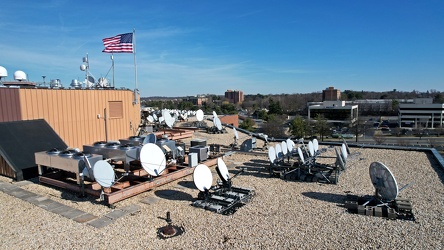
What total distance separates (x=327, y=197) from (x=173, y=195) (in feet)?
18.0

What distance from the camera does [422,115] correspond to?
245ft

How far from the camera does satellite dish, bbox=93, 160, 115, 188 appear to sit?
8794 mm

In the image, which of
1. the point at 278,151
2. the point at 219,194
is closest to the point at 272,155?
the point at 278,151

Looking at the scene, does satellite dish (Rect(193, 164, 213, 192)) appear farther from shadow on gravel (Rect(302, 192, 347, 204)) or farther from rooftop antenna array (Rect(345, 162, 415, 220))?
rooftop antenna array (Rect(345, 162, 415, 220))

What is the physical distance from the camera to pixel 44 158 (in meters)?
11.1

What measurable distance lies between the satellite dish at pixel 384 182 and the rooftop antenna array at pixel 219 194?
4.04 m

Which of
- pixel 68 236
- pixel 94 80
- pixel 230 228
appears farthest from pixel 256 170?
pixel 94 80

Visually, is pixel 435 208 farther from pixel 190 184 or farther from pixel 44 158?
pixel 44 158

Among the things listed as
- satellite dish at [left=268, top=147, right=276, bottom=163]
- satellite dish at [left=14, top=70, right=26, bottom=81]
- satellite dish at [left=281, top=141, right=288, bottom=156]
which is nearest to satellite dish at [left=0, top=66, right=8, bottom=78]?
satellite dish at [left=14, top=70, right=26, bottom=81]

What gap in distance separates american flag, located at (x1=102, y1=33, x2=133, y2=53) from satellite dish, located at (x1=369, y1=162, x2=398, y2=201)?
17225mm

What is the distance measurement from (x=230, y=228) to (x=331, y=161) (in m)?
9.81

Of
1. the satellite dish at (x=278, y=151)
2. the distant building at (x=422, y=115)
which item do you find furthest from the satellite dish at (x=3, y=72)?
the distant building at (x=422, y=115)

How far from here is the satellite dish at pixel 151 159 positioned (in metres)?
9.98

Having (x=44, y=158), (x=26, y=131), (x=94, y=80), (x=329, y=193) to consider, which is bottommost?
(x=329, y=193)
